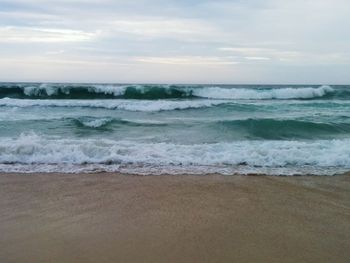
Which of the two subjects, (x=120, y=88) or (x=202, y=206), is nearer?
(x=202, y=206)

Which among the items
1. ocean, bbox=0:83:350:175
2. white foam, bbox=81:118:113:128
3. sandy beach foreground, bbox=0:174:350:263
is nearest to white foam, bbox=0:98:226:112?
ocean, bbox=0:83:350:175

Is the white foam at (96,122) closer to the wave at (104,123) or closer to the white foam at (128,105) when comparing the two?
the wave at (104,123)

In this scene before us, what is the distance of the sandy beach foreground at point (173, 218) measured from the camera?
135 inches

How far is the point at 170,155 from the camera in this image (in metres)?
7.36

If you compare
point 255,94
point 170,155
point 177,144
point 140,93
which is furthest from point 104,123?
point 255,94

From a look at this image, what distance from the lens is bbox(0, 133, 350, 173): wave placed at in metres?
6.96

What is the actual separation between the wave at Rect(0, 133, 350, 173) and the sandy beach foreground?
2.90 ft

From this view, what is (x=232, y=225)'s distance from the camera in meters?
4.11

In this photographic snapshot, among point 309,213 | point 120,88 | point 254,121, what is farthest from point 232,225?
point 120,88

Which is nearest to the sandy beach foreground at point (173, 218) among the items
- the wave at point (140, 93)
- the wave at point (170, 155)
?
the wave at point (170, 155)

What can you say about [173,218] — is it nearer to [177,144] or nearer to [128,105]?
[177,144]

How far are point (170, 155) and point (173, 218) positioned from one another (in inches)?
122

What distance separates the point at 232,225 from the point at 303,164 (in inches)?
132

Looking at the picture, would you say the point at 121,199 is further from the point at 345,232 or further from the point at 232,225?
the point at 345,232
